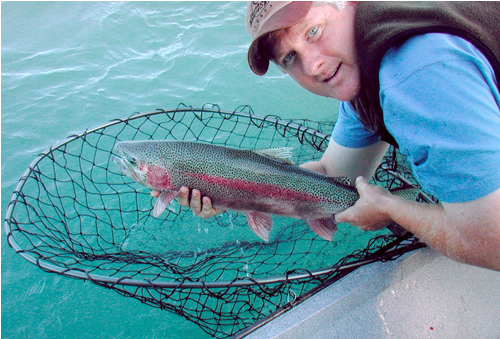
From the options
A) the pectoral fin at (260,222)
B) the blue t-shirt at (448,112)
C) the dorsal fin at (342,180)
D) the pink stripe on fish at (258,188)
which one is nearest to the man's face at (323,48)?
the blue t-shirt at (448,112)

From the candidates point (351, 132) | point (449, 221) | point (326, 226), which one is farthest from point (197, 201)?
point (449, 221)

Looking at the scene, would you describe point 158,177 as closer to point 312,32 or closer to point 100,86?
point 312,32

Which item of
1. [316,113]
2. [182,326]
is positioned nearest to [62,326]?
[182,326]

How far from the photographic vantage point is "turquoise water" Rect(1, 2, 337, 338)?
3604 millimetres

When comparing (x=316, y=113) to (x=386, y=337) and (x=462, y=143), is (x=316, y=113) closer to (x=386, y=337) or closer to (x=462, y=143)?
(x=386, y=337)

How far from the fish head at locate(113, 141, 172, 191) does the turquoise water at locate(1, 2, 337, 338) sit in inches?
62.1

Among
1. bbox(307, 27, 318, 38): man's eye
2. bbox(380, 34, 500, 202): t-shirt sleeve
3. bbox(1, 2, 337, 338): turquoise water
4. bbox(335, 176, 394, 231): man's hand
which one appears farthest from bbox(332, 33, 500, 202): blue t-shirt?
bbox(1, 2, 337, 338): turquoise water

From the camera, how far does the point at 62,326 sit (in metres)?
3.49

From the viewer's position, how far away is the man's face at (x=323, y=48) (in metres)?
1.74

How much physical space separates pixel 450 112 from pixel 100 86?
271 inches

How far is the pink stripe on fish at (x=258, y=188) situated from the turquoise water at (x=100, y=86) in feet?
5.61

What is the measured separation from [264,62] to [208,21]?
752cm

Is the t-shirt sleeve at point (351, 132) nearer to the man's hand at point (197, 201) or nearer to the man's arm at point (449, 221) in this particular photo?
the man's arm at point (449, 221)

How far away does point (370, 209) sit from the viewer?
7.74 feet
